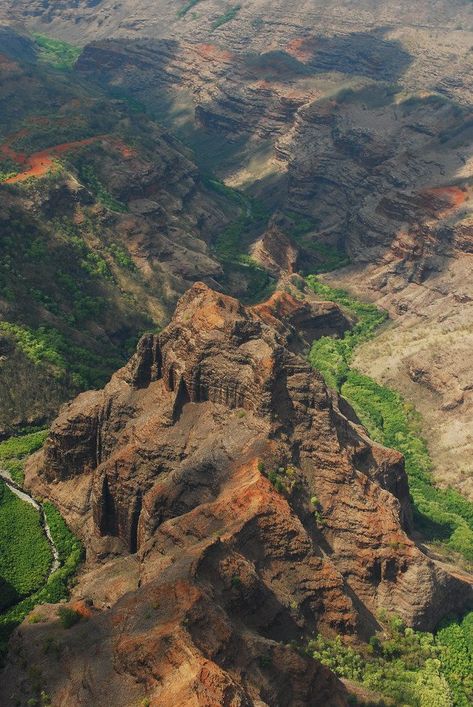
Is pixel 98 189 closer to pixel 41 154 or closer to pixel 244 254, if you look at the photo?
pixel 41 154

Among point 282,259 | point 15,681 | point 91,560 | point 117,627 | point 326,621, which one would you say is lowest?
point 282,259

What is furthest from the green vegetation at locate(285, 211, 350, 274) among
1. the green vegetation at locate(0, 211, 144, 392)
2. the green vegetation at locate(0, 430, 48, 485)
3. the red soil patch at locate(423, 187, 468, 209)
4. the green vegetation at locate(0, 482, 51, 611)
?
the green vegetation at locate(0, 482, 51, 611)

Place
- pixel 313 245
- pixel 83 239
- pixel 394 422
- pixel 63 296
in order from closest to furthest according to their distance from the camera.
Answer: pixel 394 422 → pixel 63 296 → pixel 83 239 → pixel 313 245

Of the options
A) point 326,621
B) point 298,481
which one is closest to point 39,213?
point 298,481

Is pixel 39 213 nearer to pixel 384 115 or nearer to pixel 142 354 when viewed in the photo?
pixel 142 354

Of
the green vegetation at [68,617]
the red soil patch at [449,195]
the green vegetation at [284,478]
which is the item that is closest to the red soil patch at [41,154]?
the red soil patch at [449,195]

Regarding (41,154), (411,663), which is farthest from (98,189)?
(411,663)
